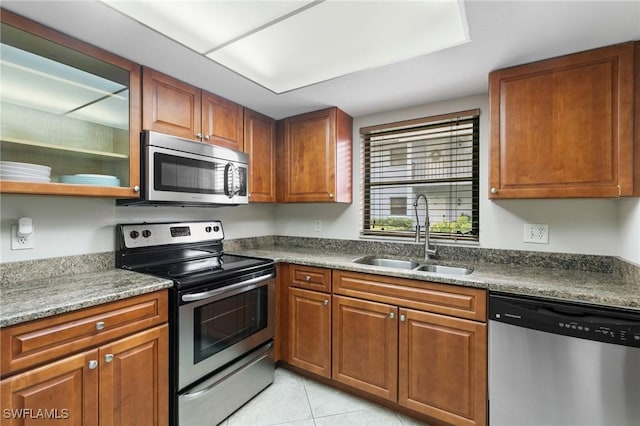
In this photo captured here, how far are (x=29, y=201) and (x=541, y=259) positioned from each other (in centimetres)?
302

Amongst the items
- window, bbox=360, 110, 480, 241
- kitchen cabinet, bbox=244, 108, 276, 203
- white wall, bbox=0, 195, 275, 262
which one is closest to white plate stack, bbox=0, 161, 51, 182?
white wall, bbox=0, 195, 275, 262

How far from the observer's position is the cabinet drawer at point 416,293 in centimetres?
156

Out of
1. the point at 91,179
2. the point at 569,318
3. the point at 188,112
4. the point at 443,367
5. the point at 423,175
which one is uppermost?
the point at 188,112

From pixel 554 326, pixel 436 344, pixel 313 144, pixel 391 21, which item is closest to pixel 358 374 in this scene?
pixel 436 344

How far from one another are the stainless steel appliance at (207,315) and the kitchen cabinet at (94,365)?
0.33ft

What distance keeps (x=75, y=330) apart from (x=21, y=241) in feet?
2.28

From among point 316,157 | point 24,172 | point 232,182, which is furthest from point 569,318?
point 24,172

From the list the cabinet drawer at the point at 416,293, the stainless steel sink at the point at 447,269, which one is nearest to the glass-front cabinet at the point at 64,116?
the cabinet drawer at the point at 416,293

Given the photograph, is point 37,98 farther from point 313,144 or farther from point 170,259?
point 313,144

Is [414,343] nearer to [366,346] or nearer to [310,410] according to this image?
[366,346]

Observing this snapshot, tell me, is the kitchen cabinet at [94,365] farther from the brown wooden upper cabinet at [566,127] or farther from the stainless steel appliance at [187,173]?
the brown wooden upper cabinet at [566,127]

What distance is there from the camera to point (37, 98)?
4.61 ft

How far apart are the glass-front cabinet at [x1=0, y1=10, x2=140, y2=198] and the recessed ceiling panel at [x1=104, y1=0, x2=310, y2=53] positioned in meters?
0.40

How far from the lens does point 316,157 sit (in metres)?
2.50
